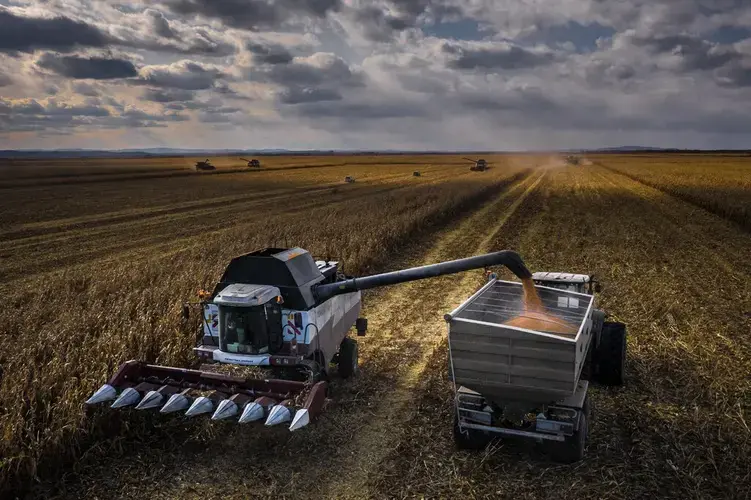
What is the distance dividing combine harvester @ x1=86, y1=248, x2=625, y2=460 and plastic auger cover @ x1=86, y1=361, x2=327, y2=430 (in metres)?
0.01

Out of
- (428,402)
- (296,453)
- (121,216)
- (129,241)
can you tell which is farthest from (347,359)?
(121,216)

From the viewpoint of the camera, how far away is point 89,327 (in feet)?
32.9

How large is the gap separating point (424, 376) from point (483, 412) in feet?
9.39

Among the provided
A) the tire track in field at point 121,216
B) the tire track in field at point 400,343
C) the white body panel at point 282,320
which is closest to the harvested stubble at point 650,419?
the tire track in field at point 400,343

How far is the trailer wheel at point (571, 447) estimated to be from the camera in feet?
22.6

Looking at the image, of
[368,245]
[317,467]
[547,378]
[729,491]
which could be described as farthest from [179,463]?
[368,245]

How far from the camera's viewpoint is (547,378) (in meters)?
6.53

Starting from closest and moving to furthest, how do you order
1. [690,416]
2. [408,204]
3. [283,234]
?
[690,416] < [283,234] < [408,204]

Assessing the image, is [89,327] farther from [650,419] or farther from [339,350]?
[650,419]

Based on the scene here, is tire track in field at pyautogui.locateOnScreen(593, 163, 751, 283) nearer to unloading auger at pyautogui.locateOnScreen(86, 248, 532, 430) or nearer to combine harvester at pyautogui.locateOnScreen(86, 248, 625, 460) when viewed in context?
combine harvester at pyautogui.locateOnScreen(86, 248, 625, 460)

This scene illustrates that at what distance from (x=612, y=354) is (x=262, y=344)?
5778 mm

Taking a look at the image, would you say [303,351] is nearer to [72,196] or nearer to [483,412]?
[483,412]

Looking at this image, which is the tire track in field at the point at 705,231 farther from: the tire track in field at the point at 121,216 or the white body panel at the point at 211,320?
the tire track in field at the point at 121,216

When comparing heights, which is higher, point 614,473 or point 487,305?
point 487,305
